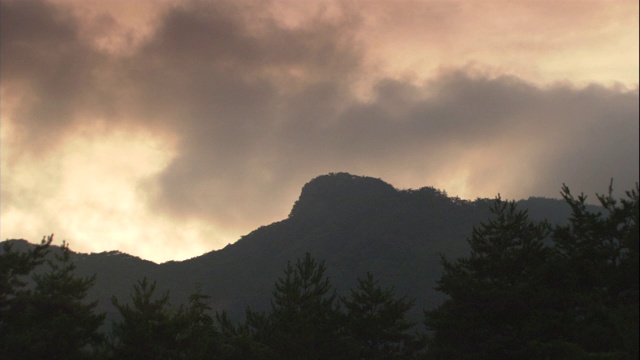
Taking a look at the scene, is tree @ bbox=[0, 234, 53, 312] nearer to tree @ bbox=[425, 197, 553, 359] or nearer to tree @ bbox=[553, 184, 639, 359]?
tree @ bbox=[425, 197, 553, 359]

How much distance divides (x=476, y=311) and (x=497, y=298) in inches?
67.2

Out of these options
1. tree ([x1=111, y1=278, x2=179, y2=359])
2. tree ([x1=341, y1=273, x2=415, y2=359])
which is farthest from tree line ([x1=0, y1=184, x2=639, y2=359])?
tree ([x1=341, y1=273, x2=415, y2=359])

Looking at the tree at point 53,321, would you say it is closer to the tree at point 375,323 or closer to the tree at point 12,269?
the tree at point 12,269

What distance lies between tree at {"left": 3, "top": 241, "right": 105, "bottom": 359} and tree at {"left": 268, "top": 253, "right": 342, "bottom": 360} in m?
12.9

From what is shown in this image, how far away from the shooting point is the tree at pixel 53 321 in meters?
27.3

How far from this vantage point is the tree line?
2502cm

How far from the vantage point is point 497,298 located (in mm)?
32781

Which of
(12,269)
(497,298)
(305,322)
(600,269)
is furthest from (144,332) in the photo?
(600,269)

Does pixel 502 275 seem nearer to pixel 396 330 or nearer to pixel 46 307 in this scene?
pixel 396 330

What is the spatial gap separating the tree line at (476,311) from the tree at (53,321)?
2.1 inches

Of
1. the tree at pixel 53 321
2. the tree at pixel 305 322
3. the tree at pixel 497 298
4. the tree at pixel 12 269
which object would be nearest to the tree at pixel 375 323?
the tree at pixel 305 322

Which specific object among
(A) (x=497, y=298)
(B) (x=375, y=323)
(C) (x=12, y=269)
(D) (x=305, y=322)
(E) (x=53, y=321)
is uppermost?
(C) (x=12, y=269)

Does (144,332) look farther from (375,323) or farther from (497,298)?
(375,323)

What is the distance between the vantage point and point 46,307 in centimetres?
3025
